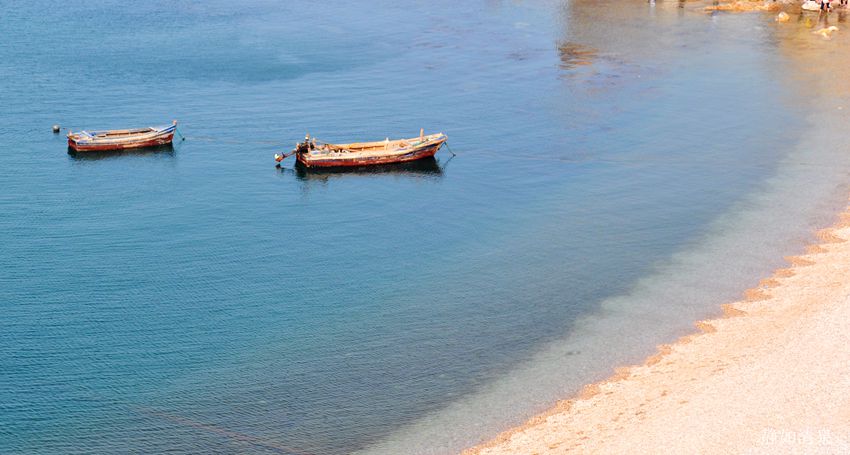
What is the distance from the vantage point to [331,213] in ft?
201

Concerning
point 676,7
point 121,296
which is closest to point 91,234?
point 121,296

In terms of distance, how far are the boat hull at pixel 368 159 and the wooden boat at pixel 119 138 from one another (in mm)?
11302

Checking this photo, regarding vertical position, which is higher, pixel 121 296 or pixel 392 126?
pixel 392 126

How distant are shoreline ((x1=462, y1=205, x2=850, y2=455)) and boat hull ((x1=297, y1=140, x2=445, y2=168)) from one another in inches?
1117

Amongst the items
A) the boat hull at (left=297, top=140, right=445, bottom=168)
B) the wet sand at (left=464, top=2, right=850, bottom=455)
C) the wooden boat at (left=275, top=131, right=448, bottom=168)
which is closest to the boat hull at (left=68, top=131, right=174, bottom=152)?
the wooden boat at (left=275, top=131, right=448, bottom=168)

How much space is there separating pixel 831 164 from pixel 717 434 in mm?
38880

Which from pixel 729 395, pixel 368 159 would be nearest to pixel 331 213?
pixel 368 159

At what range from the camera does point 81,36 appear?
342 feet

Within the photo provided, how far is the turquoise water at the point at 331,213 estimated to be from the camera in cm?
4050

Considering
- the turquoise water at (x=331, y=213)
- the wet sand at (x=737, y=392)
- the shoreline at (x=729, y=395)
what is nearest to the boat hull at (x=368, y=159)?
the turquoise water at (x=331, y=213)

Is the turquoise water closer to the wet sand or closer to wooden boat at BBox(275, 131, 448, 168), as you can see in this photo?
wooden boat at BBox(275, 131, 448, 168)

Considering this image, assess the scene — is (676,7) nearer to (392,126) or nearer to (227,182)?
(392,126)

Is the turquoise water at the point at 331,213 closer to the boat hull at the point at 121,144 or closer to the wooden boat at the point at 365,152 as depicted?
the boat hull at the point at 121,144

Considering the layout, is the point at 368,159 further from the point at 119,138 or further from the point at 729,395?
the point at 729,395
